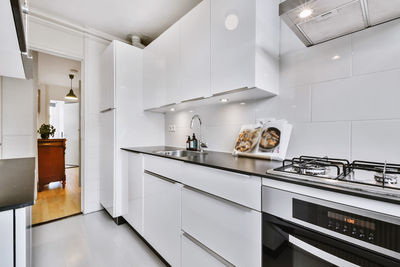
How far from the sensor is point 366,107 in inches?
41.5

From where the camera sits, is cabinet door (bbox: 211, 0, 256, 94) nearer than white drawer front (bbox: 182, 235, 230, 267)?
No

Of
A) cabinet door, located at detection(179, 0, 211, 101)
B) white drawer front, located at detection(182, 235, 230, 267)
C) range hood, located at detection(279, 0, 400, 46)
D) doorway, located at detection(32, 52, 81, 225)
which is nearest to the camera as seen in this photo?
range hood, located at detection(279, 0, 400, 46)

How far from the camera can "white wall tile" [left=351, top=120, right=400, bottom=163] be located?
0.97 metres

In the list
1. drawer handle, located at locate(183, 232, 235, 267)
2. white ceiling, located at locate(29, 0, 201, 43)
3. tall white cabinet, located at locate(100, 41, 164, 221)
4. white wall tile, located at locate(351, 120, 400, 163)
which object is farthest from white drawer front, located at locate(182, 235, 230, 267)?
white ceiling, located at locate(29, 0, 201, 43)

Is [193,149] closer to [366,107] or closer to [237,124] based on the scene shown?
[237,124]

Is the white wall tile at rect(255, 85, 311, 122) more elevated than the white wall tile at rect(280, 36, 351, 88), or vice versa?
the white wall tile at rect(280, 36, 351, 88)

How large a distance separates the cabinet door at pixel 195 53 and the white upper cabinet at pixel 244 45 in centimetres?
7

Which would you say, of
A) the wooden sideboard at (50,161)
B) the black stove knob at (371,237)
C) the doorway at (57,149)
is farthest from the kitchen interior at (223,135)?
the wooden sideboard at (50,161)

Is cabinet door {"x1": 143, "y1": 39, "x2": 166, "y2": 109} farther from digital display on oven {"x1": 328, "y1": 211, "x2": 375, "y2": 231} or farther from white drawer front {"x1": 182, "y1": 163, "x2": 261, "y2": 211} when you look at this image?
digital display on oven {"x1": 328, "y1": 211, "x2": 375, "y2": 231}

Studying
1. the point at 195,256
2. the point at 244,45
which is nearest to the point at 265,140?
the point at 244,45

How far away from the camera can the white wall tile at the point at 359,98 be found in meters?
0.98

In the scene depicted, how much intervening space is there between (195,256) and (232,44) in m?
Result: 1.50

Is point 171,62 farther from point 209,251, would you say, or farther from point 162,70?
point 209,251

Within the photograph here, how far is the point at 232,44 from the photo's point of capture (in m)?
1.32
